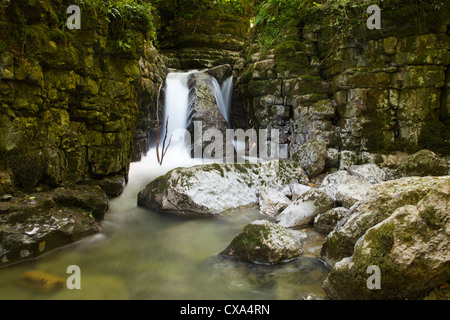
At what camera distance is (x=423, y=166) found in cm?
593

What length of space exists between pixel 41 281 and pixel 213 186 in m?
3.65

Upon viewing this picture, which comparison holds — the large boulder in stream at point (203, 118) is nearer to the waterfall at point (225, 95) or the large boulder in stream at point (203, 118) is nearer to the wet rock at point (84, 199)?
the waterfall at point (225, 95)

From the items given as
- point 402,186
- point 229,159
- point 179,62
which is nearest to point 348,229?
point 402,186

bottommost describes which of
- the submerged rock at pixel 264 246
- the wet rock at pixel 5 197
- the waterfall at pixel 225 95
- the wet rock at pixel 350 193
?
the submerged rock at pixel 264 246

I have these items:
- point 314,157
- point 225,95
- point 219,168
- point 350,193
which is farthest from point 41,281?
point 225,95

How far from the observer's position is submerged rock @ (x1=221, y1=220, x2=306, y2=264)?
382cm

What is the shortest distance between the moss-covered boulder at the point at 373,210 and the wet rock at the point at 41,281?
3.54 meters

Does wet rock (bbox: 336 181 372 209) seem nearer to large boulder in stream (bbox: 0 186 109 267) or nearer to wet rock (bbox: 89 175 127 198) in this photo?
large boulder in stream (bbox: 0 186 109 267)

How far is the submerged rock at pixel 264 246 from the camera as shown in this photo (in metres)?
3.82

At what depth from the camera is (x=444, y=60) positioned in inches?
271

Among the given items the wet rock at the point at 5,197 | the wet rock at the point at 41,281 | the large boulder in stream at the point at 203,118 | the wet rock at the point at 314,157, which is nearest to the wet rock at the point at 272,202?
the wet rock at the point at 314,157

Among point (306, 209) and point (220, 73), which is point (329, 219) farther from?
point (220, 73)

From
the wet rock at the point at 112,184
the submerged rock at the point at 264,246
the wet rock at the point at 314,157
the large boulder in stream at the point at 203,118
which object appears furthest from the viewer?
the large boulder in stream at the point at 203,118

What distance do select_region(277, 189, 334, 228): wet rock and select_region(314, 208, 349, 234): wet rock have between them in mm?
249
